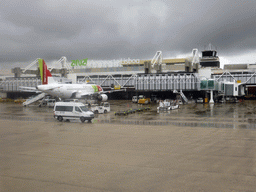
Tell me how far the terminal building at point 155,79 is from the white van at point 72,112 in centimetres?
4106

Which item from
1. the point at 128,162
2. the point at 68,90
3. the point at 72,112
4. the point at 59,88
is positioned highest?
the point at 59,88

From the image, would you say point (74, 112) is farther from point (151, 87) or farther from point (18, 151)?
point (151, 87)

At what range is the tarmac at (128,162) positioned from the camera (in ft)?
33.1

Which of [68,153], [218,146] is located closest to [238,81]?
[218,146]

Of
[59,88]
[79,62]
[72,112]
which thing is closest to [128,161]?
[72,112]

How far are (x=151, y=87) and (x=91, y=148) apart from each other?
199 ft

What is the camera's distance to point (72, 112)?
29.2 m

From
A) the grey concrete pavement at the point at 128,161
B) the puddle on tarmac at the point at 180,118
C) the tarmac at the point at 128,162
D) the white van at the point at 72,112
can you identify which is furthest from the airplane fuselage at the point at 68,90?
the tarmac at the point at 128,162

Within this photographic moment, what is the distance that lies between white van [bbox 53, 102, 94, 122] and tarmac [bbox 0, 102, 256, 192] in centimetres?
769

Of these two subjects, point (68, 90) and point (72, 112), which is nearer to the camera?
point (72, 112)

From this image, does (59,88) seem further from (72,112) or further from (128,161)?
(128,161)

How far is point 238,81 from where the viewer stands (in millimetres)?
77625

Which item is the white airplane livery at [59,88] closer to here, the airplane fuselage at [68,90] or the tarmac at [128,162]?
the airplane fuselage at [68,90]

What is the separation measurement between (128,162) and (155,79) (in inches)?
2486
